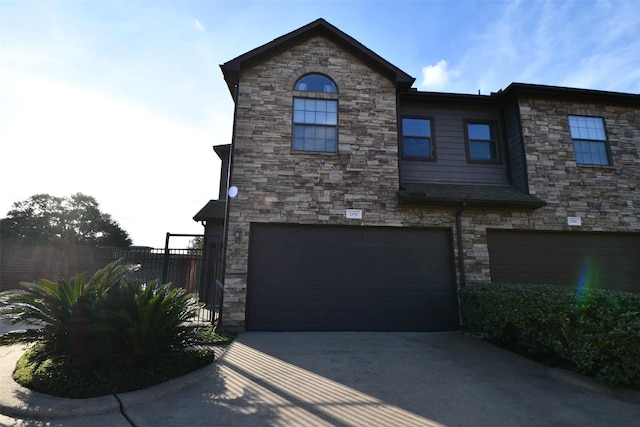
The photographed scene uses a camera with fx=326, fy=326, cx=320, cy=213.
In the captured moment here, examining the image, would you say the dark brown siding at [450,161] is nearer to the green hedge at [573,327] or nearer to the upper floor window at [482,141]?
the upper floor window at [482,141]

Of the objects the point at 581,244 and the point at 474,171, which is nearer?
the point at 581,244

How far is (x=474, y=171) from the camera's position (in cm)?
884

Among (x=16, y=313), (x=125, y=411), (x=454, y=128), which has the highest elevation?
(x=454, y=128)

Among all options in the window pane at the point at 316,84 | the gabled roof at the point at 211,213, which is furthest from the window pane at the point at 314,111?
the gabled roof at the point at 211,213

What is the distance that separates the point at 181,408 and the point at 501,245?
753 cm

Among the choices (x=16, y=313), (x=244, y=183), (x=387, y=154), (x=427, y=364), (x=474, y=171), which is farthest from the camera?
(x=474, y=171)

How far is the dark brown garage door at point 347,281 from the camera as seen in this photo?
716 cm

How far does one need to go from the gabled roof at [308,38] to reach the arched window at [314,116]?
1023mm

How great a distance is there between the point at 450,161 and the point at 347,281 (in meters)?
4.39

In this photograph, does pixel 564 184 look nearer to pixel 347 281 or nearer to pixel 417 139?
pixel 417 139

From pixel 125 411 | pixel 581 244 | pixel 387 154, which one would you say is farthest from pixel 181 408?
pixel 581 244

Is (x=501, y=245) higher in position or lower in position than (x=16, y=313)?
higher

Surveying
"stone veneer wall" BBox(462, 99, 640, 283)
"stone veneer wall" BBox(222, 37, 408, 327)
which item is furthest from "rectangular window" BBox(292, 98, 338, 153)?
"stone veneer wall" BBox(462, 99, 640, 283)

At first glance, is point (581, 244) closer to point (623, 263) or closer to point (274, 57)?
point (623, 263)
